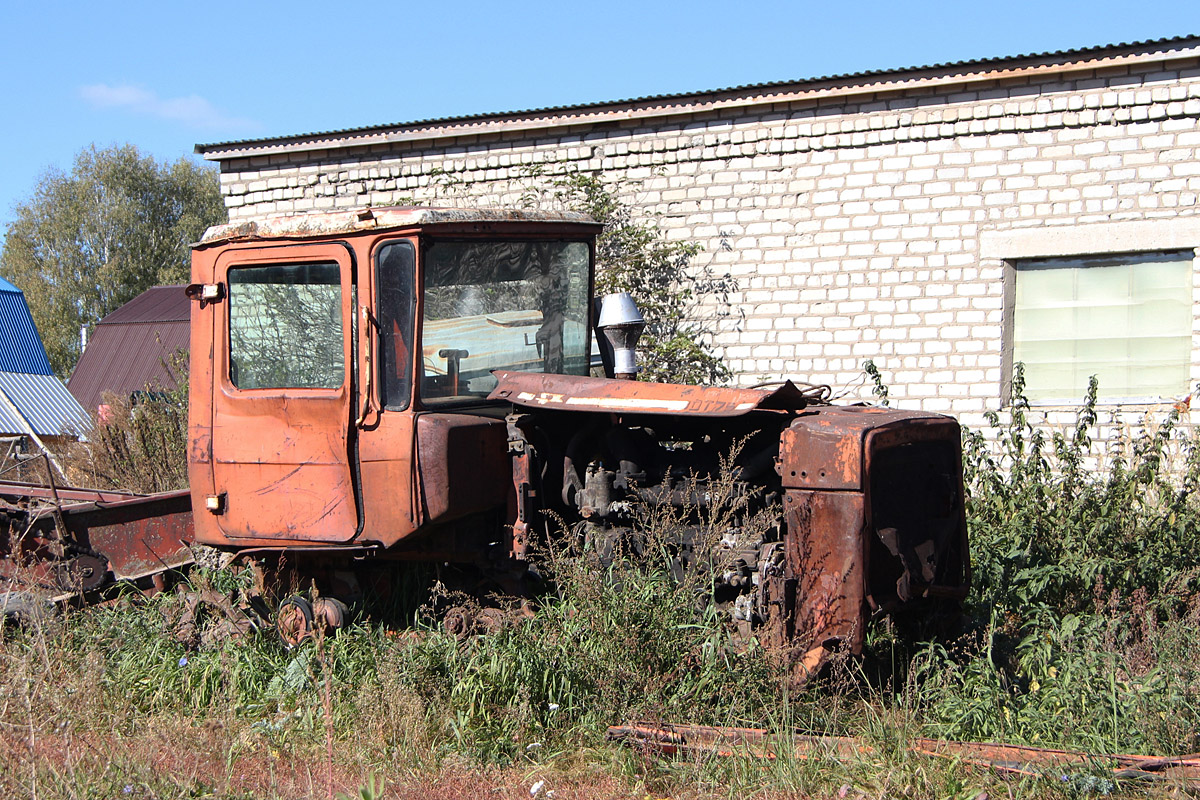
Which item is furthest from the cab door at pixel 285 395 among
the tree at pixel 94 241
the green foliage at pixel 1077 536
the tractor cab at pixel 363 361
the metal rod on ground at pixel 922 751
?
the tree at pixel 94 241

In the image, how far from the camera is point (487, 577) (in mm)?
5148

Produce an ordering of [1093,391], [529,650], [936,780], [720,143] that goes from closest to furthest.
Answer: [936,780] < [529,650] < [1093,391] < [720,143]

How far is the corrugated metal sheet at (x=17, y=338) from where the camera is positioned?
25.6 meters

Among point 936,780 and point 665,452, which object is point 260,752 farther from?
point 936,780

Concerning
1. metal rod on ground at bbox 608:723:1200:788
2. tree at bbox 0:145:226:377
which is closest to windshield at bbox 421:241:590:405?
metal rod on ground at bbox 608:723:1200:788

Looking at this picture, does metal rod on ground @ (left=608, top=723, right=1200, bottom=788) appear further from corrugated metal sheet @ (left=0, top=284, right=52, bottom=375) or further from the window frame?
corrugated metal sheet @ (left=0, top=284, right=52, bottom=375)

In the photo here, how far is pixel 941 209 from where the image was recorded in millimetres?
9586

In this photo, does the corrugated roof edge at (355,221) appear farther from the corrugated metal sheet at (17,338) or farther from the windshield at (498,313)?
the corrugated metal sheet at (17,338)

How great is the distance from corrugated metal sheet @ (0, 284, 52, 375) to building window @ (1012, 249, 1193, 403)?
921 inches

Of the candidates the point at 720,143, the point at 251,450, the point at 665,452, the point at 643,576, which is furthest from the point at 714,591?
the point at 720,143

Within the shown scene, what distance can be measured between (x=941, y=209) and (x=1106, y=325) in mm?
1714

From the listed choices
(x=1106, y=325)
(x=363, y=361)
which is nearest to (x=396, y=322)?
(x=363, y=361)

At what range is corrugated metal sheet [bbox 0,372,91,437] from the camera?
17047mm

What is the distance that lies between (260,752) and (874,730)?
231 cm
